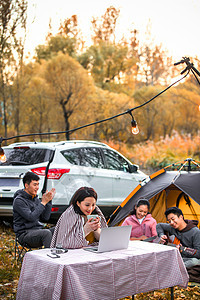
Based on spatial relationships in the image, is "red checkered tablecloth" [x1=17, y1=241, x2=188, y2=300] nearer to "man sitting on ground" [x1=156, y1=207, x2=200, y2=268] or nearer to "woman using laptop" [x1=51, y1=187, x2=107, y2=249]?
"woman using laptop" [x1=51, y1=187, x2=107, y2=249]

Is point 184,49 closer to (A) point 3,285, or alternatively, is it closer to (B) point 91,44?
(B) point 91,44

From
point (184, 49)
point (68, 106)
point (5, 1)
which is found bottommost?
point (68, 106)

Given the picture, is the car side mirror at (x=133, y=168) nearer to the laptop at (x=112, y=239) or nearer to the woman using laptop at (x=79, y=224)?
the woman using laptop at (x=79, y=224)

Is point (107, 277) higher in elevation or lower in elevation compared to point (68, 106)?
lower

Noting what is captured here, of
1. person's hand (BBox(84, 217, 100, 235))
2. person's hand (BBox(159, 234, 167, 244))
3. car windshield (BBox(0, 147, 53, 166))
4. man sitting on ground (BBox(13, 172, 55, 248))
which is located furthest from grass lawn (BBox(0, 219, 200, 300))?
car windshield (BBox(0, 147, 53, 166))

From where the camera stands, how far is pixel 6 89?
20203 mm

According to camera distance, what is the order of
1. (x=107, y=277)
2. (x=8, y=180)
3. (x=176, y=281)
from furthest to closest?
(x=8, y=180)
(x=176, y=281)
(x=107, y=277)

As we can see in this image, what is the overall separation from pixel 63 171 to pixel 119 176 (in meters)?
1.65

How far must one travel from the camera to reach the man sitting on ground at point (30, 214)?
591cm

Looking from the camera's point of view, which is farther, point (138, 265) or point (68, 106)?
point (68, 106)

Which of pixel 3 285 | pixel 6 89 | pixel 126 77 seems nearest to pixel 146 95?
pixel 126 77

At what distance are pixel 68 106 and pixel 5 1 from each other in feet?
22.5

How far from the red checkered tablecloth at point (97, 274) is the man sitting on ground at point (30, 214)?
172cm

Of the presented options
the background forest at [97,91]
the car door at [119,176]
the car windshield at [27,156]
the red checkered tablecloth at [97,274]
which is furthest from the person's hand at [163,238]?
the background forest at [97,91]
